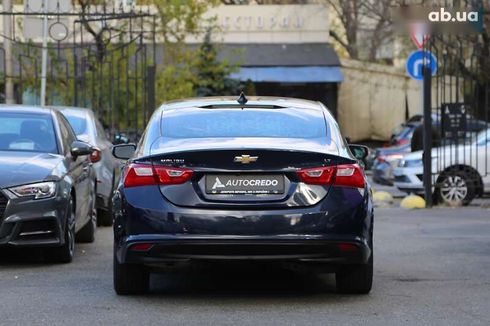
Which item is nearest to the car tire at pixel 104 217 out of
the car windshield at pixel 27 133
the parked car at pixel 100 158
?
the parked car at pixel 100 158

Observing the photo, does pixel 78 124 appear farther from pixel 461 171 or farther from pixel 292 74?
pixel 292 74

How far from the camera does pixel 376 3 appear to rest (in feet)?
103

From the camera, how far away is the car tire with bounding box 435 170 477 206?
62.1ft

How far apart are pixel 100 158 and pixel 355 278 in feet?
19.8

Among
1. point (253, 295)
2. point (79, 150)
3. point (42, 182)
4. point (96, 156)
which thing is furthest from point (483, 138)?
point (253, 295)

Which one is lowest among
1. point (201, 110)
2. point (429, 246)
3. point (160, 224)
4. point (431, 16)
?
point (429, 246)

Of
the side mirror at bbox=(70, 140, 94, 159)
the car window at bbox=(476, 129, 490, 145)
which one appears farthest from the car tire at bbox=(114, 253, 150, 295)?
the car window at bbox=(476, 129, 490, 145)

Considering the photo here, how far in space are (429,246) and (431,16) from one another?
21.0 feet

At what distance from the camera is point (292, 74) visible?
33.8 metres

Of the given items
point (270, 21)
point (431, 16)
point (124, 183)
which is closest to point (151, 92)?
point (431, 16)

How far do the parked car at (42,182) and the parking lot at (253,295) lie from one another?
298 mm

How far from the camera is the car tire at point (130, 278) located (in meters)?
8.34

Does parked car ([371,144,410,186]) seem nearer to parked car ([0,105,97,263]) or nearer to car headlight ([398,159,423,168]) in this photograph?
A: car headlight ([398,159,423,168])

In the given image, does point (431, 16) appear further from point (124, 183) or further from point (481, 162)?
point (124, 183)
